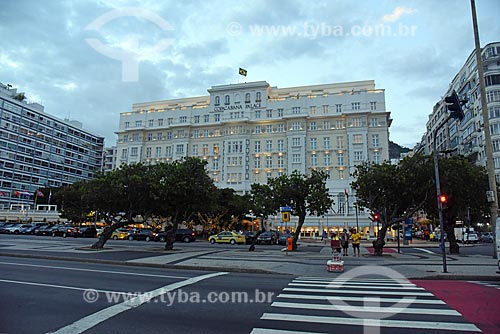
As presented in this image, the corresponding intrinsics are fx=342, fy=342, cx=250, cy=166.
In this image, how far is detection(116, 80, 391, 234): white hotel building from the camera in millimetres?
73250

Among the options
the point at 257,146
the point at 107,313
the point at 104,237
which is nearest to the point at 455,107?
the point at 107,313

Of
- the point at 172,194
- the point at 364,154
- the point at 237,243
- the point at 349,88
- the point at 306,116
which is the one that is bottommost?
the point at 237,243

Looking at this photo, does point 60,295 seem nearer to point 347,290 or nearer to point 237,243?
point 347,290

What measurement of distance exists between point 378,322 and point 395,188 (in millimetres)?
20750

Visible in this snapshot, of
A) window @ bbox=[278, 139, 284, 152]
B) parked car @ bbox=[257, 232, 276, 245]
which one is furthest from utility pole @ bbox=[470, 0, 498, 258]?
window @ bbox=[278, 139, 284, 152]

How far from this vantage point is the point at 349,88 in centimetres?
8094

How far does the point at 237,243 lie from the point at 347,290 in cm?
3162

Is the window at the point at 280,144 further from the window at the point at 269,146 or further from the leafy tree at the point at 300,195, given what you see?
the leafy tree at the point at 300,195

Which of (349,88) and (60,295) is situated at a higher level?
(349,88)

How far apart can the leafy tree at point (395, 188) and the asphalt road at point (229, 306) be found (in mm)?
13982

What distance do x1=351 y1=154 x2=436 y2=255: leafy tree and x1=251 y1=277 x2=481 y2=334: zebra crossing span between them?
51.2 ft

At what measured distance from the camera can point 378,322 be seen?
264 inches

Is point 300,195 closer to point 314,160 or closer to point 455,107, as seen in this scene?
point 455,107

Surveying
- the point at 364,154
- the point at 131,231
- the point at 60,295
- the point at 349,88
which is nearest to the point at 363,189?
the point at 60,295
